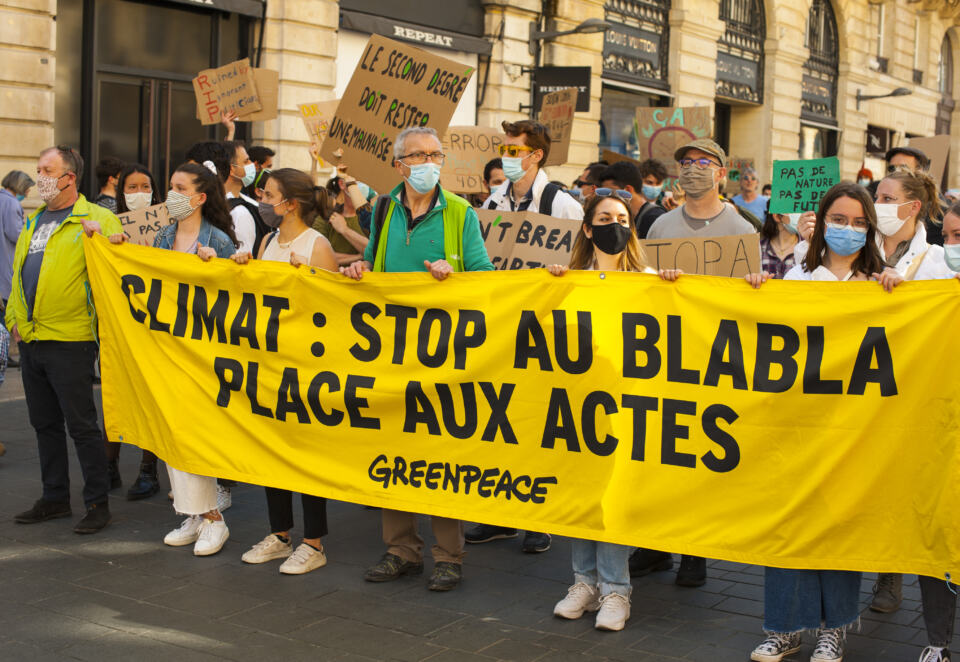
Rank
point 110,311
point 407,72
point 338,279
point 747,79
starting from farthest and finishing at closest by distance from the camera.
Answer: point 747,79, point 407,72, point 110,311, point 338,279

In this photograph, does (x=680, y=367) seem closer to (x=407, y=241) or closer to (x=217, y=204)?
(x=407, y=241)

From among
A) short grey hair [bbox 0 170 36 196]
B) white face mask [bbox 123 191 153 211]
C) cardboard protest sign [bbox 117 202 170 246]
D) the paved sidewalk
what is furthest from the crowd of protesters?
short grey hair [bbox 0 170 36 196]

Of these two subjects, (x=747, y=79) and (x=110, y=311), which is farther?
(x=747, y=79)

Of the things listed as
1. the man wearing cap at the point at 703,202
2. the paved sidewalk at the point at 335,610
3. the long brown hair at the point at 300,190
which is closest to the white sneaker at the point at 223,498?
the paved sidewalk at the point at 335,610

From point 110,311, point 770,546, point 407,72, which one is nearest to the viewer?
point 770,546

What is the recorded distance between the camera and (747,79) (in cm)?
2716

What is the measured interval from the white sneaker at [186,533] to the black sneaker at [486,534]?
142 centimetres

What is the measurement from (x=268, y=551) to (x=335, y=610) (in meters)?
0.84

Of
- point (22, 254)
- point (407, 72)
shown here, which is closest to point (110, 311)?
point (22, 254)

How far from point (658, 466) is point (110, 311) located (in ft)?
10.2

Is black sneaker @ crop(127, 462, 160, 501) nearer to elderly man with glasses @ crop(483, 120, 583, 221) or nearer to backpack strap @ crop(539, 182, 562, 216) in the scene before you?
elderly man with glasses @ crop(483, 120, 583, 221)

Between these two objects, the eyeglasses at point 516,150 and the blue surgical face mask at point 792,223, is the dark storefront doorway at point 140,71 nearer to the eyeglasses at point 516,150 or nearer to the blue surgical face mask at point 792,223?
the eyeglasses at point 516,150

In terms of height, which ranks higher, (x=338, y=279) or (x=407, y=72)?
(x=407, y=72)

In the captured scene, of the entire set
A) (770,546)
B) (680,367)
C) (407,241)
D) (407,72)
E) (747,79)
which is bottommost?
(770,546)
